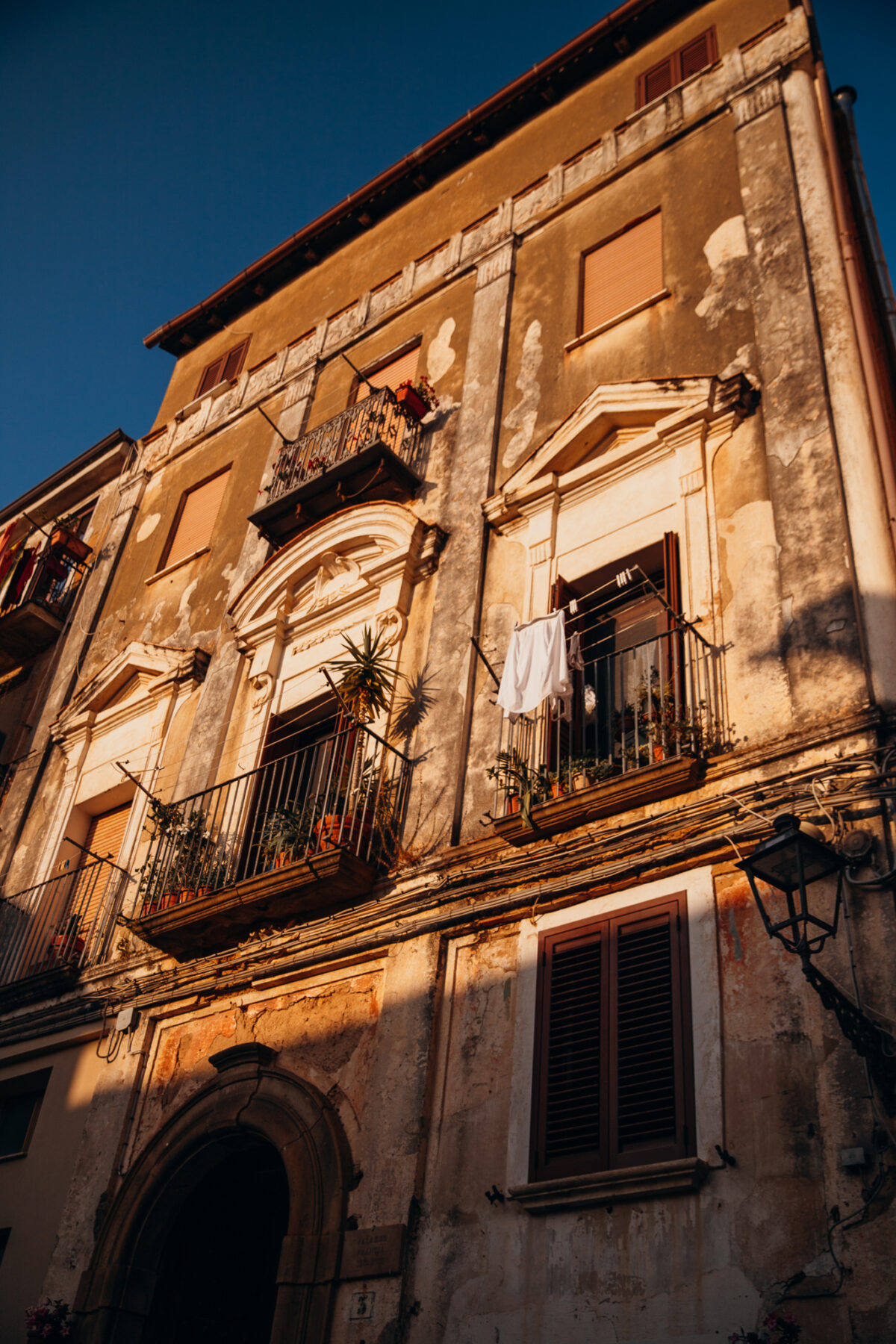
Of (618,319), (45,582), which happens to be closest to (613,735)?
(618,319)

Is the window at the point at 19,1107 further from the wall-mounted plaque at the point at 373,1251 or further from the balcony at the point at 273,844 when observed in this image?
the wall-mounted plaque at the point at 373,1251

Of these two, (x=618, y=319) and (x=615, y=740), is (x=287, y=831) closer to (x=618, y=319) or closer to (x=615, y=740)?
(x=615, y=740)

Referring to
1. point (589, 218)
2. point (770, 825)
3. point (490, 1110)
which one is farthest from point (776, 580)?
point (589, 218)

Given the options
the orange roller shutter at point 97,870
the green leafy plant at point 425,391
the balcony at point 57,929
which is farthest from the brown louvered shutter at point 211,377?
the balcony at point 57,929

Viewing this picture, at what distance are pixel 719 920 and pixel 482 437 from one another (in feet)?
22.5

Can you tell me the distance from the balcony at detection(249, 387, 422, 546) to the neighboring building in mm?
70

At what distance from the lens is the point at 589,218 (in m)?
14.2

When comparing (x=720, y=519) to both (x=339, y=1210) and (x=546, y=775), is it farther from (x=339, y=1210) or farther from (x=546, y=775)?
(x=339, y=1210)

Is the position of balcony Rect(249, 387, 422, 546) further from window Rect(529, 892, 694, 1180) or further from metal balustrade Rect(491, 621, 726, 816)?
window Rect(529, 892, 694, 1180)

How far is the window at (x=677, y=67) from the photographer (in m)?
14.3

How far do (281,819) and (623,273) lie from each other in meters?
7.05

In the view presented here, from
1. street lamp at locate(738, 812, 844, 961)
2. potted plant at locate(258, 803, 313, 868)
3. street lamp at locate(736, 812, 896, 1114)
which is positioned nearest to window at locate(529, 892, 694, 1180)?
street lamp at locate(736, 812, 896, 1114)

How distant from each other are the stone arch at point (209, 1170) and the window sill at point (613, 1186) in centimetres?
178

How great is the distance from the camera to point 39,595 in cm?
1848
